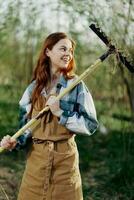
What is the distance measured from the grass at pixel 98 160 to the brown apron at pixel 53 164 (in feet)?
5.59

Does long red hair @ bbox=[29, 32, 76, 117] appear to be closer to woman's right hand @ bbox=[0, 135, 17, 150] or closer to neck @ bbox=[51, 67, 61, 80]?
neck @ bbox=[51, 67, 61, 80]

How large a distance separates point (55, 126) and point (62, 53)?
46 cm

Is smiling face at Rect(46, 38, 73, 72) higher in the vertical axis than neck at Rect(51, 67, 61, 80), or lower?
higher

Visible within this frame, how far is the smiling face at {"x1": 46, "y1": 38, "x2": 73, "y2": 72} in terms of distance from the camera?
3.83 metres

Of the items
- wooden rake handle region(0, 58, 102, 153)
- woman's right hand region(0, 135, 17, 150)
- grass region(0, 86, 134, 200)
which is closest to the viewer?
wooden rake handle region(0, 58, 102, 153)

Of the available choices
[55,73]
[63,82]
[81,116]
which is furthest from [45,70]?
[81,116]

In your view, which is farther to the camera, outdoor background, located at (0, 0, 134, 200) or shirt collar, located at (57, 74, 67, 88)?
outdoor background, located at (0, 0, 134, 200)

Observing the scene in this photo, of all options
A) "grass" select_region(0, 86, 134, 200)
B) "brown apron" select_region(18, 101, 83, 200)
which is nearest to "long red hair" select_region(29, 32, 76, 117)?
"brown apron" select_region(18, 101, 83, 200)

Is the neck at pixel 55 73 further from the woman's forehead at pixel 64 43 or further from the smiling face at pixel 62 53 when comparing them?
the woman's forehead at pixel 64 43

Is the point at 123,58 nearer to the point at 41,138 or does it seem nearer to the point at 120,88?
the point at 41,138

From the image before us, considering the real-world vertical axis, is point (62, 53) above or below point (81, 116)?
above

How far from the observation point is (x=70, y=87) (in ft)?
12.1

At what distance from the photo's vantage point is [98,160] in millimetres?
7918

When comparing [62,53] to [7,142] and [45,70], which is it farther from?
[7,142]
